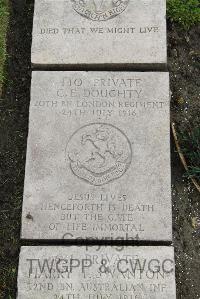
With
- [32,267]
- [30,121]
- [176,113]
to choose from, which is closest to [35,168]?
[30,121]

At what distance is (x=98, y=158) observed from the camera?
5004mm

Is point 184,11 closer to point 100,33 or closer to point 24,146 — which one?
point 100,33

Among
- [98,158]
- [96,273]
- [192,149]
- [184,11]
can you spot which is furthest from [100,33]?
[96,273]

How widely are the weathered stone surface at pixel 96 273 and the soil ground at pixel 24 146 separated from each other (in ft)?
1.33

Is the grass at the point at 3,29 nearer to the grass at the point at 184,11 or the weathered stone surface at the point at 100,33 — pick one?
the weathered stone surface at the point at 100,33

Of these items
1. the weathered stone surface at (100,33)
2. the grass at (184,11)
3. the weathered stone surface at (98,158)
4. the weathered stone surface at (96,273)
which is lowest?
the weathered stone surface at (96,273)

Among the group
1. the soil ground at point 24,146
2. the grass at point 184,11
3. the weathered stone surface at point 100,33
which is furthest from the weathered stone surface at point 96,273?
the grass at point 184,11

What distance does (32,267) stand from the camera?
473cm

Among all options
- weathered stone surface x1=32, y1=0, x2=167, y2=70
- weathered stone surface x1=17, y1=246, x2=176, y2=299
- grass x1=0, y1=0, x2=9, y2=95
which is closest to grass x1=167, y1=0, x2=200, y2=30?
weathered stone surface x1=32, y1=0, x2=167, y2=70

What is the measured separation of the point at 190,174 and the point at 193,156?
169mm

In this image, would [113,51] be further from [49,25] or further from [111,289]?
[111,289]

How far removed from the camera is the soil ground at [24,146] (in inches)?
203

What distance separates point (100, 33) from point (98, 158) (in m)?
1.23

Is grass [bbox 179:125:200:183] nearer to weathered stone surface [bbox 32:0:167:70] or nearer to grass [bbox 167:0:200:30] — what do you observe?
weathered stone surface [bbox 32:0:167:70]
